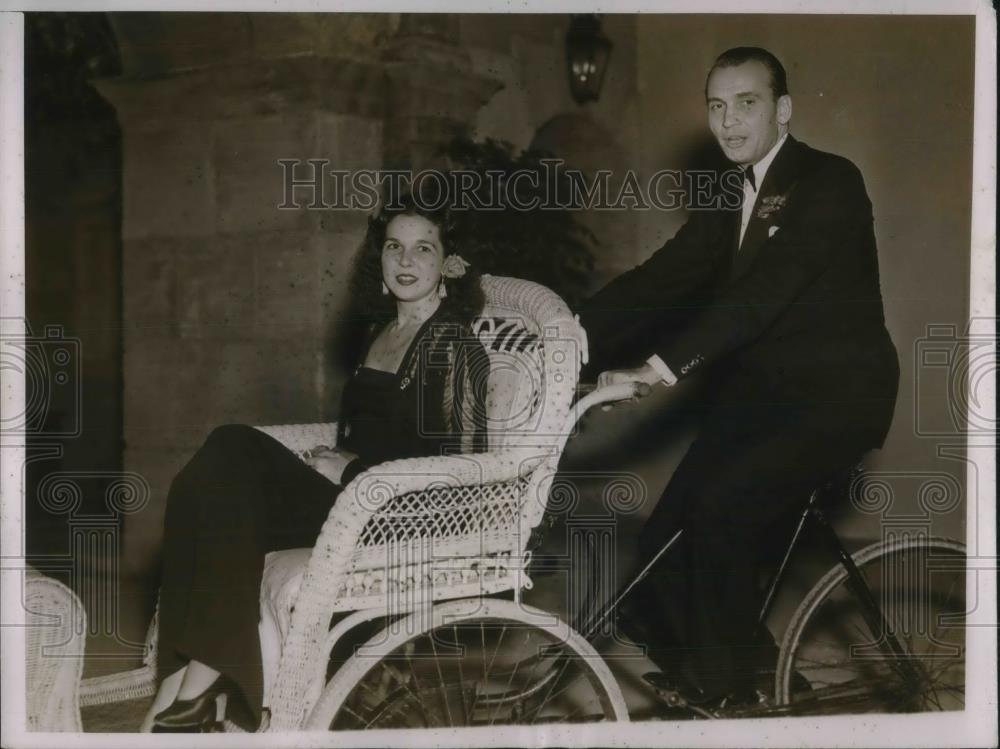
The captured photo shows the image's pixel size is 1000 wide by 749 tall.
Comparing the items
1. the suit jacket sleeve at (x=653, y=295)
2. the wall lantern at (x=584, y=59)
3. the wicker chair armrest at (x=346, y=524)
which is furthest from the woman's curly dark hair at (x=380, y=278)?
the wall lantern at (x=584, y=59)

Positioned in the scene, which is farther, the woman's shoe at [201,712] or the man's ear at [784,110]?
the man's ear at [784,110]

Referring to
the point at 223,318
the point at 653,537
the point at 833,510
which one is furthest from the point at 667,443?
the point at 223,318

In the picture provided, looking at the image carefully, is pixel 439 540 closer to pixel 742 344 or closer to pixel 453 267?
pixel 453 267

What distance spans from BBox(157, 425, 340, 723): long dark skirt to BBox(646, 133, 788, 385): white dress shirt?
1105 mm

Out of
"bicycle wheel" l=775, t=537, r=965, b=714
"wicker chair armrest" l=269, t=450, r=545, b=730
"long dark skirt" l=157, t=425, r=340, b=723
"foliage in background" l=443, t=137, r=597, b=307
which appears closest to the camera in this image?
"wicker chair armrest" l=269, t=450, r=545, b=730

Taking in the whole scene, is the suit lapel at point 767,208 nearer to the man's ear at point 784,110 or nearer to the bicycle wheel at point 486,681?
the man's ear at point 784,110

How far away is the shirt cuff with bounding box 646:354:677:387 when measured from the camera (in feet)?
10.7

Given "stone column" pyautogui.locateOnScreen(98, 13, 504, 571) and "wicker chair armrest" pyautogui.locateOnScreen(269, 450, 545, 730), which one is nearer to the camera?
"wicker chair armrest" pyautogui.locateOnScreen(269, 450, 545, 730)

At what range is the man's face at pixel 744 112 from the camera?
327 cm

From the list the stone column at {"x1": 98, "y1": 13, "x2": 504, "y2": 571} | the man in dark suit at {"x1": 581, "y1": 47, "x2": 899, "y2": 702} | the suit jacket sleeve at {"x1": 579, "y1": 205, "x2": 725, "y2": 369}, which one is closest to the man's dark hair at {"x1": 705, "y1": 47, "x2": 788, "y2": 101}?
the man in dark suit at {"x1": 581, "y1": 47, "x2": 899, "y2": 702}

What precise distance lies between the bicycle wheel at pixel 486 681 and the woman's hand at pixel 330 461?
579mm

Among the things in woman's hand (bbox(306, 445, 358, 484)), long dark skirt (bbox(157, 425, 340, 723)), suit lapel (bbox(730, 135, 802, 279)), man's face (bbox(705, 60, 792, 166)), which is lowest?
long dark skirt (bbox(157, 425, 340, 723))

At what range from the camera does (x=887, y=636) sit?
11.0 feet

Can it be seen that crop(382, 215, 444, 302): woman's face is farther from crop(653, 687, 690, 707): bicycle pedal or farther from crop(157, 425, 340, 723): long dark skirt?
crop(653, 687, 690, 707): bicycle pedal
